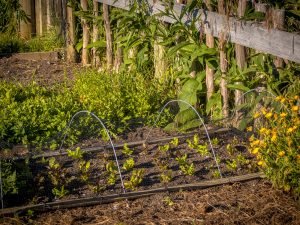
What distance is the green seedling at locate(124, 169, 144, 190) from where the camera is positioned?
5.06m

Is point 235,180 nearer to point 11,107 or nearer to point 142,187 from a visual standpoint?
point 142,187

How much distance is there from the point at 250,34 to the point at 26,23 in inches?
275

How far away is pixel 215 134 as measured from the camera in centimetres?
637

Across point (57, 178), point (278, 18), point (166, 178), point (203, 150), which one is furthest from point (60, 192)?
point (278, 18)

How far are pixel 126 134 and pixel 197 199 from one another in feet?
6.02

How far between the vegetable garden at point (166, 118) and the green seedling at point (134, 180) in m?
0.01

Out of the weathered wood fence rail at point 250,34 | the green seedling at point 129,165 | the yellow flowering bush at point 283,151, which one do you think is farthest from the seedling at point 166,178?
the weathered wood fence rail at point 250,34

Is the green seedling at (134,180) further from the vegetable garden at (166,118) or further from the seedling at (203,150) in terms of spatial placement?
the seedling at (203,150)

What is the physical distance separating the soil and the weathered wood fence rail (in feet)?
3.23

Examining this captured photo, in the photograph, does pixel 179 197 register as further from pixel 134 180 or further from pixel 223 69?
pixel 223 69

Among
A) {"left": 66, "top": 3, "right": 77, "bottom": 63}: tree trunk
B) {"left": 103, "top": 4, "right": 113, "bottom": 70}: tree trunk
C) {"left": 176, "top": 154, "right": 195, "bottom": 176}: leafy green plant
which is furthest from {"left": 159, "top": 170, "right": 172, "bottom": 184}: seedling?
{"left": 66, "top": 3, "right": 77, "bottom": 63}: tree trunk

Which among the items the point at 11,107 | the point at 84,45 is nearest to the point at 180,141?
the point at 11,107

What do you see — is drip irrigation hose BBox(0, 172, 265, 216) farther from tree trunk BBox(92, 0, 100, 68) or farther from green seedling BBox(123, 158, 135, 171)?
tree trunk BBox(92, 0, 100, 68)

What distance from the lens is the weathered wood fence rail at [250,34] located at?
5.38m
